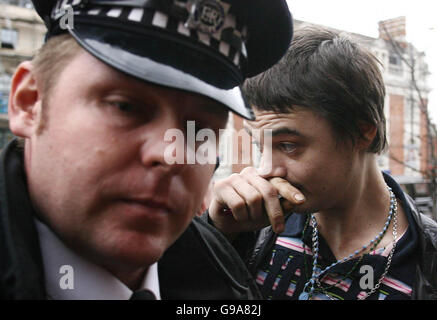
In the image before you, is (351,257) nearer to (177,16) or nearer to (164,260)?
(164,260)

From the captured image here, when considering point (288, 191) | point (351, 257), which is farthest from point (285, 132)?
point (351, 257)

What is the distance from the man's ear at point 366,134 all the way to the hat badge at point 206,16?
114cm

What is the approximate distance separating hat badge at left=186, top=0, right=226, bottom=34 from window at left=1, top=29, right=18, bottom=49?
21173 millimetres

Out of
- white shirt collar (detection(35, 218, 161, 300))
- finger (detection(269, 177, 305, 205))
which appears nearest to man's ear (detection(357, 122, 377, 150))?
finger (detection(269, 177, 305, 205))

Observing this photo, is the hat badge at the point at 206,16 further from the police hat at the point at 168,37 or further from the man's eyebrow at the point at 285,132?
the man's eyebrow at the point at 285,132

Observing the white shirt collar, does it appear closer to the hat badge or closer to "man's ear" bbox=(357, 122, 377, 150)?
the hat badge

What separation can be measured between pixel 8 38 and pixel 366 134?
21.4 meters

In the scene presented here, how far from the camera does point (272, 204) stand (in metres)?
1.72

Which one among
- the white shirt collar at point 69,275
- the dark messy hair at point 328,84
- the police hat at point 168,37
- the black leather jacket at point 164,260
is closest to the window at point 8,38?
the dark messy hair at point 328,84

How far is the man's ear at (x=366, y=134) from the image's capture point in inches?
74.9

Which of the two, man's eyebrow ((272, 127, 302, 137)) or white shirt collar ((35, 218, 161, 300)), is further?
man's eyebrow ((272, 127, 302, 137))

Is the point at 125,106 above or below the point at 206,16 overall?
below

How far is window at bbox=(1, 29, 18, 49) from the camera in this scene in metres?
18.5

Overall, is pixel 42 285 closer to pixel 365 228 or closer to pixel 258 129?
pixel 258 129
